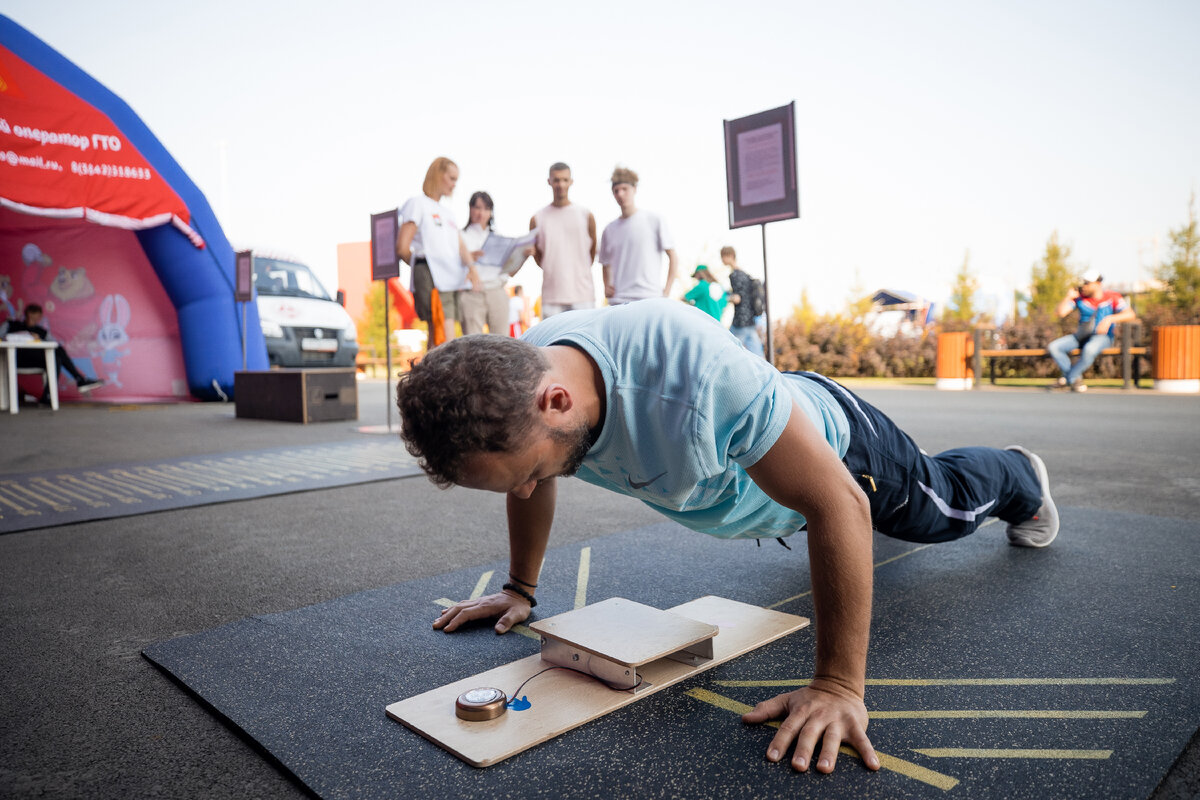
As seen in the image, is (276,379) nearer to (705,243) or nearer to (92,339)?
(92,339)

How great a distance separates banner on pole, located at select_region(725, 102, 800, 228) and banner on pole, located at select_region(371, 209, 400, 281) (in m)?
2.75

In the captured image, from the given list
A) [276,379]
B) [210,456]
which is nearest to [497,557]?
[210,456]

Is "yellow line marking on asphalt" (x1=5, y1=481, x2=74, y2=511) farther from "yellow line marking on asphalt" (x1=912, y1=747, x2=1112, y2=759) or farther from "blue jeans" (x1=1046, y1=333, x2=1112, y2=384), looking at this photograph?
"blue jeans" (x1=1046, y1=333, x2=1112, y2=384)

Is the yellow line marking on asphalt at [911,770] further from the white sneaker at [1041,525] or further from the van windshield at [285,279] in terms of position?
the van windshield at [285,279]

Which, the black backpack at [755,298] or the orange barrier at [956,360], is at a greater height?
the black backpack at [755,298]

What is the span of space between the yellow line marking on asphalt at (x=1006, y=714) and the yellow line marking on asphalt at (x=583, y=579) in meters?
0.80

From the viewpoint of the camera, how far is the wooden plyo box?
689cm

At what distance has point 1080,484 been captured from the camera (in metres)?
3.39

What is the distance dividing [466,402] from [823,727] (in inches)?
28.5

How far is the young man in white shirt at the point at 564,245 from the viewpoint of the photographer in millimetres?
5113

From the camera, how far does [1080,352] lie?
9.82 metres

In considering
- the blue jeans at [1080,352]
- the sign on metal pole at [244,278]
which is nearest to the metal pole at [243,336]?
the sign on metal pole at [244,278]

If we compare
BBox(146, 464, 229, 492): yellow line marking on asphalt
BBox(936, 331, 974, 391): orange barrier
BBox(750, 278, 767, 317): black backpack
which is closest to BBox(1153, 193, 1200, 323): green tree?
BBox(936, 331, 974, 391): orange barrier

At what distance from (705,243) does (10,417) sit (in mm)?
16478
